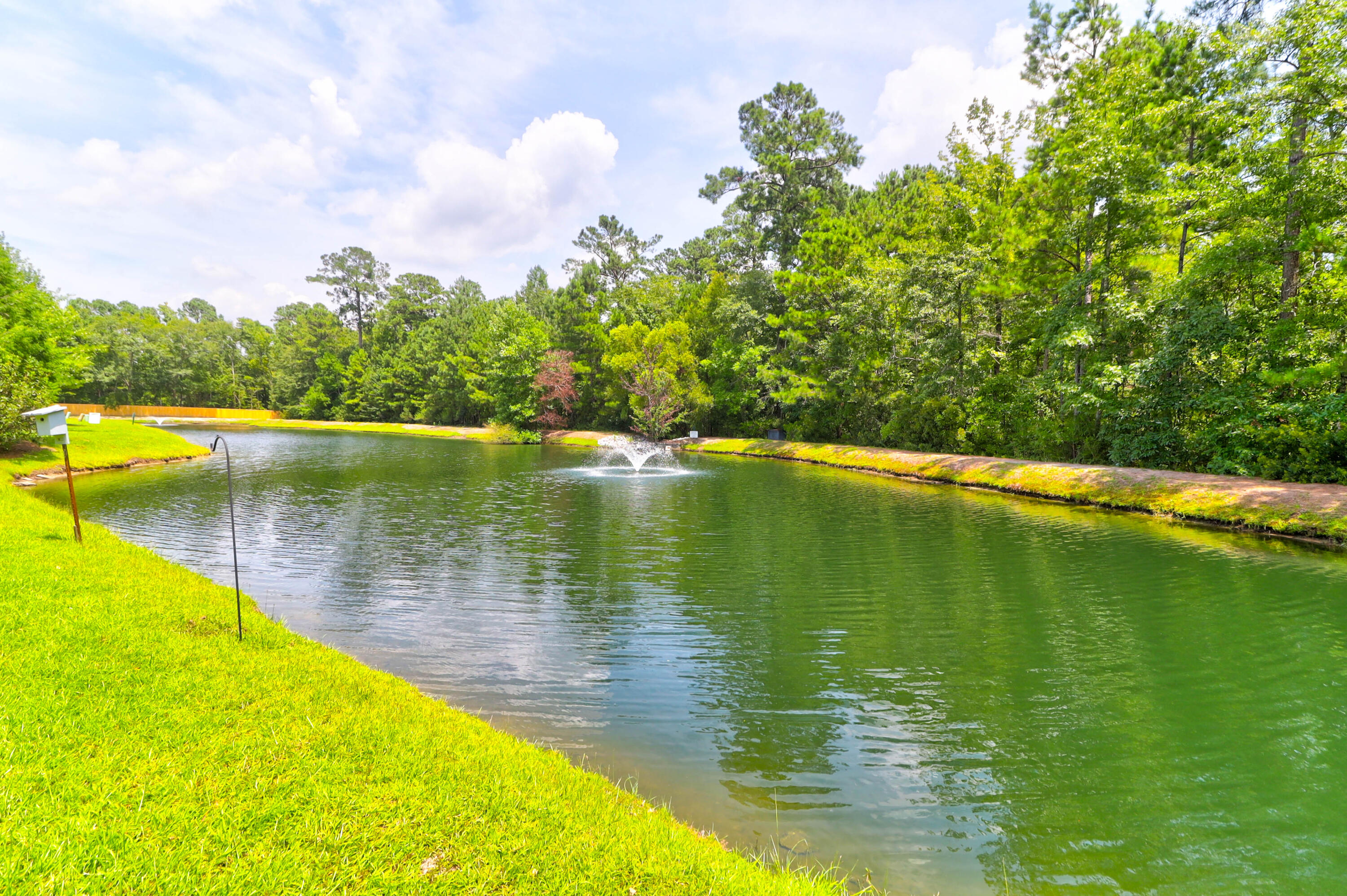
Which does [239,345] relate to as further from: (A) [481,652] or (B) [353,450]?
(A) [481,652]

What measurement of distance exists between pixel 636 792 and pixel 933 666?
4.83 meters

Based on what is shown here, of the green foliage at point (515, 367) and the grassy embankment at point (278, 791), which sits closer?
the grassy embankment at point (278, 791)

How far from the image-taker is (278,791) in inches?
164

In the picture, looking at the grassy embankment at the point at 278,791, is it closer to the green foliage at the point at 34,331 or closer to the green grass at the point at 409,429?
the green foliage at the point at 34,331

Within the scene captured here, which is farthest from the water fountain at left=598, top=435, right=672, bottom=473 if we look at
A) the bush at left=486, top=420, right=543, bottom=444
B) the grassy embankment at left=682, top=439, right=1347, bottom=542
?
the grassy embankment at left=682, top=439, right=1347, bottom=542

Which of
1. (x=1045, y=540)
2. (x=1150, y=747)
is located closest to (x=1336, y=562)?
(x=1045, y=540)

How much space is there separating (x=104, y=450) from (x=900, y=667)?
40491 mm

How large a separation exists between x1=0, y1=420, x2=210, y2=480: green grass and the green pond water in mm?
12490

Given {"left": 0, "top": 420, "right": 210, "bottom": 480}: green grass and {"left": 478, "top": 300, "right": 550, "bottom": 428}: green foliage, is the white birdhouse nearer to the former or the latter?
{"left": 0, "top": 420, "right": 210, "bottom": 480}: green grass

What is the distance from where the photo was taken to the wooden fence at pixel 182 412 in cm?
8312

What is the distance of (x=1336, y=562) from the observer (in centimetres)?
1334

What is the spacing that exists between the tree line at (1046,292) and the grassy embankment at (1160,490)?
2018mm

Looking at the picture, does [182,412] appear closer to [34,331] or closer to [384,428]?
[384,428]

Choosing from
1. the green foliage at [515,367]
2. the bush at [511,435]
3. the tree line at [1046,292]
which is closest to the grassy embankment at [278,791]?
the tree line at [1046,292]
